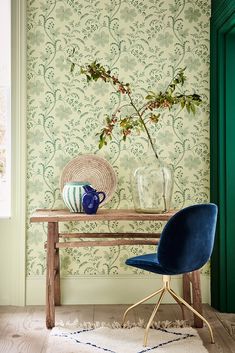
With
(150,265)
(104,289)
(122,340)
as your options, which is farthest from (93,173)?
(122,340)

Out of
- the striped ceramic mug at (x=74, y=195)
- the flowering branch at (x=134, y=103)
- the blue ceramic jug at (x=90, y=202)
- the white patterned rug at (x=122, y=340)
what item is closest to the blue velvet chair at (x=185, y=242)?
the white patterned rug at (x=122, y=340)

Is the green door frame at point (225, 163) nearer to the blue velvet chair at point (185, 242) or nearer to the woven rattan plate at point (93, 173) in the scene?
the blue velvet chair at point (185, 242)

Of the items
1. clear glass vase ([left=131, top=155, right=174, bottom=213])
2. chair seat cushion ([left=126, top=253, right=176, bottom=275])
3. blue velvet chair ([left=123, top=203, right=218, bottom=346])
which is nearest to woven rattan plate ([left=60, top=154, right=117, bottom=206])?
clear glass vase ([left=131, top=155, right=174, bottom=213])

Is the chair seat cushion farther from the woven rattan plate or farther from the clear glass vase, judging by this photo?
the woven rattan plate

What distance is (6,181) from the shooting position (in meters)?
4.25

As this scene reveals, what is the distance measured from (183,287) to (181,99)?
4.83ft

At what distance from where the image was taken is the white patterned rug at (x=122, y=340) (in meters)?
3.09

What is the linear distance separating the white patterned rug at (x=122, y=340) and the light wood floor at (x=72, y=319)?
0.26ft

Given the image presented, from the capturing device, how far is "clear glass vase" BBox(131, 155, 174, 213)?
151 inches

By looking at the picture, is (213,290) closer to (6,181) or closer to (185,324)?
(185,324)

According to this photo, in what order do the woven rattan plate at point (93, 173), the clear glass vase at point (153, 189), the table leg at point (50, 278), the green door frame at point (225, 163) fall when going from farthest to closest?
the woven rattan plate at point (93, 173) < the green door frame at point (225, 163) < the clear glass vase at point (153, 189) < the table leg at point (50, 278)

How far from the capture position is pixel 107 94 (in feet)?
13.7

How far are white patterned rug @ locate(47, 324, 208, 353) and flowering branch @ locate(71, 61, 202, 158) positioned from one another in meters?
1.31

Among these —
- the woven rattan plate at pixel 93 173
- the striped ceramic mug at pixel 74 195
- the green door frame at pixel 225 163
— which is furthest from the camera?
the woven rattan plate at pixel 93 173
